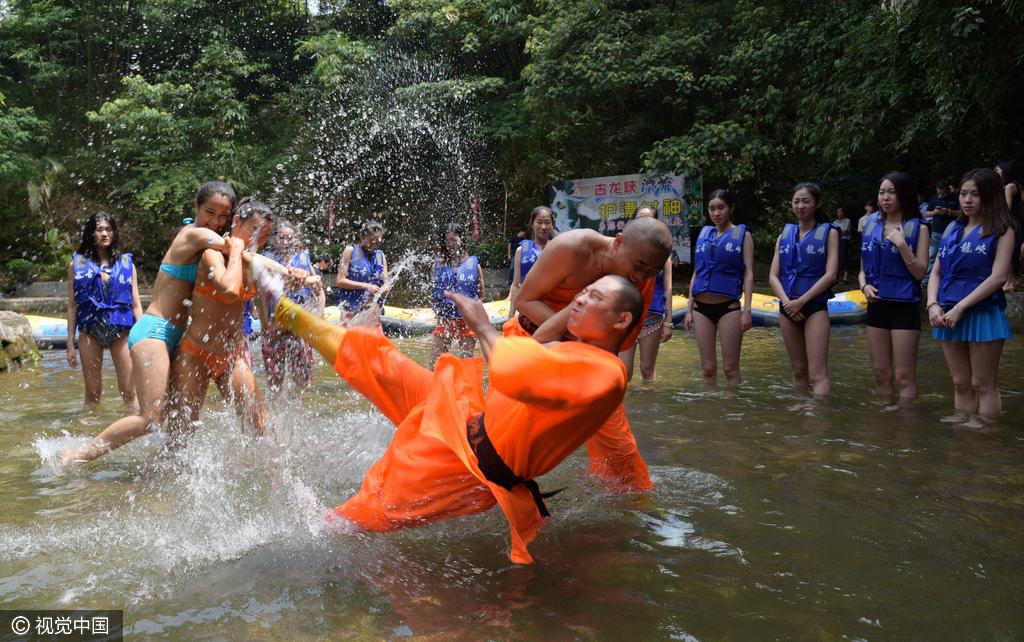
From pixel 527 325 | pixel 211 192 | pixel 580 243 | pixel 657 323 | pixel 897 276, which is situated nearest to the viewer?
pixel 580 243

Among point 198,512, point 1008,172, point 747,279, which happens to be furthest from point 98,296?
point 1008,172

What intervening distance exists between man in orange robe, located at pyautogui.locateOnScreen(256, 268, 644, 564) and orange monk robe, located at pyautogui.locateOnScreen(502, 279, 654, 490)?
77 cm

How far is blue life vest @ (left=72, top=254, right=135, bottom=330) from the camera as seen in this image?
22.6 ft

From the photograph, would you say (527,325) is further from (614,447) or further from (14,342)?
(14,342)

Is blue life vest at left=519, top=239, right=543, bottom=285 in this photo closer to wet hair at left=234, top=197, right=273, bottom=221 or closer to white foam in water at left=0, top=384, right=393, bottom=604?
white foam in water at left=0, top=384, right=393, bottom=604

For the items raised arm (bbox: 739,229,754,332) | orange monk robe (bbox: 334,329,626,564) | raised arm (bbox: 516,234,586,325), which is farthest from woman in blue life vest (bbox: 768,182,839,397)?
orange monk robe (bbox: 334,329,626,564)

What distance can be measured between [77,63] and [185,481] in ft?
83.3

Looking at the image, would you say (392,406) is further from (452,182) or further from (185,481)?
(452,182)

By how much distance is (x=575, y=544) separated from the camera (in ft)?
12.4

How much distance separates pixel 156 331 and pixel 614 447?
105 inches

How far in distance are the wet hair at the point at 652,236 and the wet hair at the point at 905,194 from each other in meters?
3.48

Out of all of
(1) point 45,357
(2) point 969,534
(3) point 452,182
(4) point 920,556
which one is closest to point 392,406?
(4) point 920,556

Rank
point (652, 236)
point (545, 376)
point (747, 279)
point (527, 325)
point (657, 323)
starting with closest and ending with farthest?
point (545, 376), point (652, 236), point (527, 325), point (747, 279), point (657, 323)
